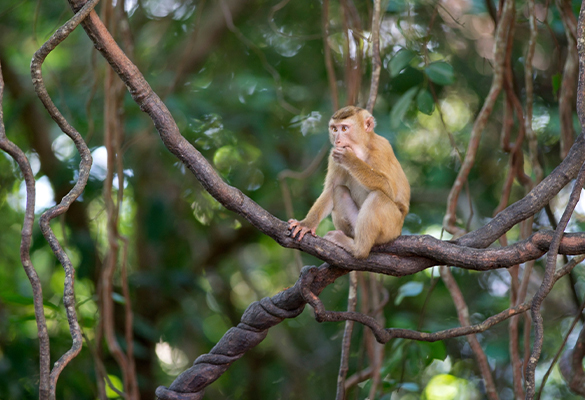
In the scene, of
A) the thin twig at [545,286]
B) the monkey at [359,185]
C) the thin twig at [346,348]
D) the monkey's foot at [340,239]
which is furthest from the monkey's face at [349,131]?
the thin twig at [545,286]

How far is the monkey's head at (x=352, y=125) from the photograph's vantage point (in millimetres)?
2906

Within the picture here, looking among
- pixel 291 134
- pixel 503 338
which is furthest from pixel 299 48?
pixel 503 338

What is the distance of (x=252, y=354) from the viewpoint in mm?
6590

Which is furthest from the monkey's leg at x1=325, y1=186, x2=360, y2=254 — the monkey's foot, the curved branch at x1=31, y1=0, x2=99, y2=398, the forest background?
the curved branch at x1=31, y1=0, x2=99, y2=398

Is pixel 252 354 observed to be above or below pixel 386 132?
below

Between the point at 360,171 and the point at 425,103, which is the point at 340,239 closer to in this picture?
the point at 360,171

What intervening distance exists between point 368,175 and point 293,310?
0.97 m

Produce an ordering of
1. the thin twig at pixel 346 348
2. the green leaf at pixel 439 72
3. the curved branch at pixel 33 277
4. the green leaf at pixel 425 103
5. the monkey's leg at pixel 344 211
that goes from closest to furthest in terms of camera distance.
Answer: the curved branch at pixel 33 277 → the thin twig at pixel 346 348 → the monkey's leg at pixel 344 211 → the green leaf at pixel 439 72 → the green leaf at pixel 425 103

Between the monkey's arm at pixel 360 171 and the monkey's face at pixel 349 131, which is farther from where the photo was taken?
the monkey's face at pixel 349 131

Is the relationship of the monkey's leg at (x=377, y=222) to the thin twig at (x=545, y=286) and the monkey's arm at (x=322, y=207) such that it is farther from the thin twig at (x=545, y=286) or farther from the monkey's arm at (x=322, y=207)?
the thin twig at (x=545, y=286)

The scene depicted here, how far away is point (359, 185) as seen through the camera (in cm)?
296

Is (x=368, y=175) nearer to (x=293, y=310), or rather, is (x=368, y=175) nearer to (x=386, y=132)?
(x=293, y=310)

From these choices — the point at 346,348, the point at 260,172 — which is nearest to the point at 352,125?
the point at 346,348

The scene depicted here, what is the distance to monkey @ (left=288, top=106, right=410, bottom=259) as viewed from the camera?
258cm
